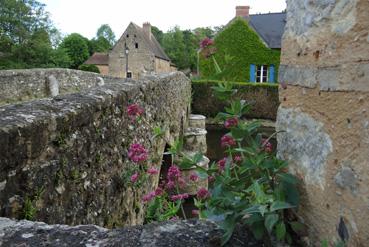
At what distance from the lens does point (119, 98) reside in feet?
10.7

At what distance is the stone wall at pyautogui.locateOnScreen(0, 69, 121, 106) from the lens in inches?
376

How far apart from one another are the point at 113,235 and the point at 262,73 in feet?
80.7

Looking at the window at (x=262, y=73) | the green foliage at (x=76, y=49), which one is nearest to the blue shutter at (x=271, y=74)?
the window at (x=262, y=73)

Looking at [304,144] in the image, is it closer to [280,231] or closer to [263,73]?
[280,231]

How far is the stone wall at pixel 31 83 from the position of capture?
31.3 feet

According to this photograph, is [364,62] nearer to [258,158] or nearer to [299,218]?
[258,158]

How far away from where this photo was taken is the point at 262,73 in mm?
24953

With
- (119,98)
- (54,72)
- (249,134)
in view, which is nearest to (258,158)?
(249,134)

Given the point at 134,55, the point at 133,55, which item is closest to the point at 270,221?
the point at 133,55

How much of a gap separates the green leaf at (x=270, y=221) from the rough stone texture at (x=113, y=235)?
8.3 inches

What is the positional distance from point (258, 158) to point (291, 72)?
0.42m

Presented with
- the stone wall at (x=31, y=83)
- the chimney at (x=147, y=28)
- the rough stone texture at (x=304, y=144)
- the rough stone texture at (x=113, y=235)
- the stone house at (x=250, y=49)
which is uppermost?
the chimney at (x=147, y=28)

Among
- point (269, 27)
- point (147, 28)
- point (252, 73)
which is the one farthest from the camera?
point (147, 28)

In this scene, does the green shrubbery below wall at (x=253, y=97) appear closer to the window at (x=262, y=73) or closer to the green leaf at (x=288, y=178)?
the window at (x=262, y=73)
